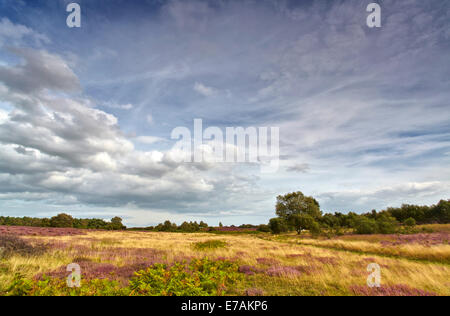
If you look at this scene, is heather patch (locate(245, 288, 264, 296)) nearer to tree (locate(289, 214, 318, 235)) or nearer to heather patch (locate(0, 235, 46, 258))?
heather patch (locate(0, 235, 46, 258))

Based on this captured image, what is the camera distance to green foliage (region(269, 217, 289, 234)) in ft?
195

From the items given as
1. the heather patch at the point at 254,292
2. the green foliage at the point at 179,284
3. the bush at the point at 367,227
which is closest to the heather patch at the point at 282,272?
the green foliage at the point at 179,284

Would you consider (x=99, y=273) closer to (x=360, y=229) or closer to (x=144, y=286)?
(x=144, y=286)

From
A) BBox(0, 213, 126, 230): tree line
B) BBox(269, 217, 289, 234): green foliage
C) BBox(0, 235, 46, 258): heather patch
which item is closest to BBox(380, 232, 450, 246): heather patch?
BBox(269, 217, 289, 234): green foliage

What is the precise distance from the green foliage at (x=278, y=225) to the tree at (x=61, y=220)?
61.3m

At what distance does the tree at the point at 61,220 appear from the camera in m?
A: 64.6

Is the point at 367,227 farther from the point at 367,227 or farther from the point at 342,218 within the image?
the point at 342,218

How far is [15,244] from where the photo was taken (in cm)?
1435

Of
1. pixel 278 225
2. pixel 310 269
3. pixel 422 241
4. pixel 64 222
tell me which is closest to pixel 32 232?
pixel 64 222

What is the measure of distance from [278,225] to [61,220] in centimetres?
6416

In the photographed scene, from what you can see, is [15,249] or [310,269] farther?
[15,249]

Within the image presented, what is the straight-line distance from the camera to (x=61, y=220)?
65875 millimetres

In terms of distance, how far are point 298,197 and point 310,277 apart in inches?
2217
